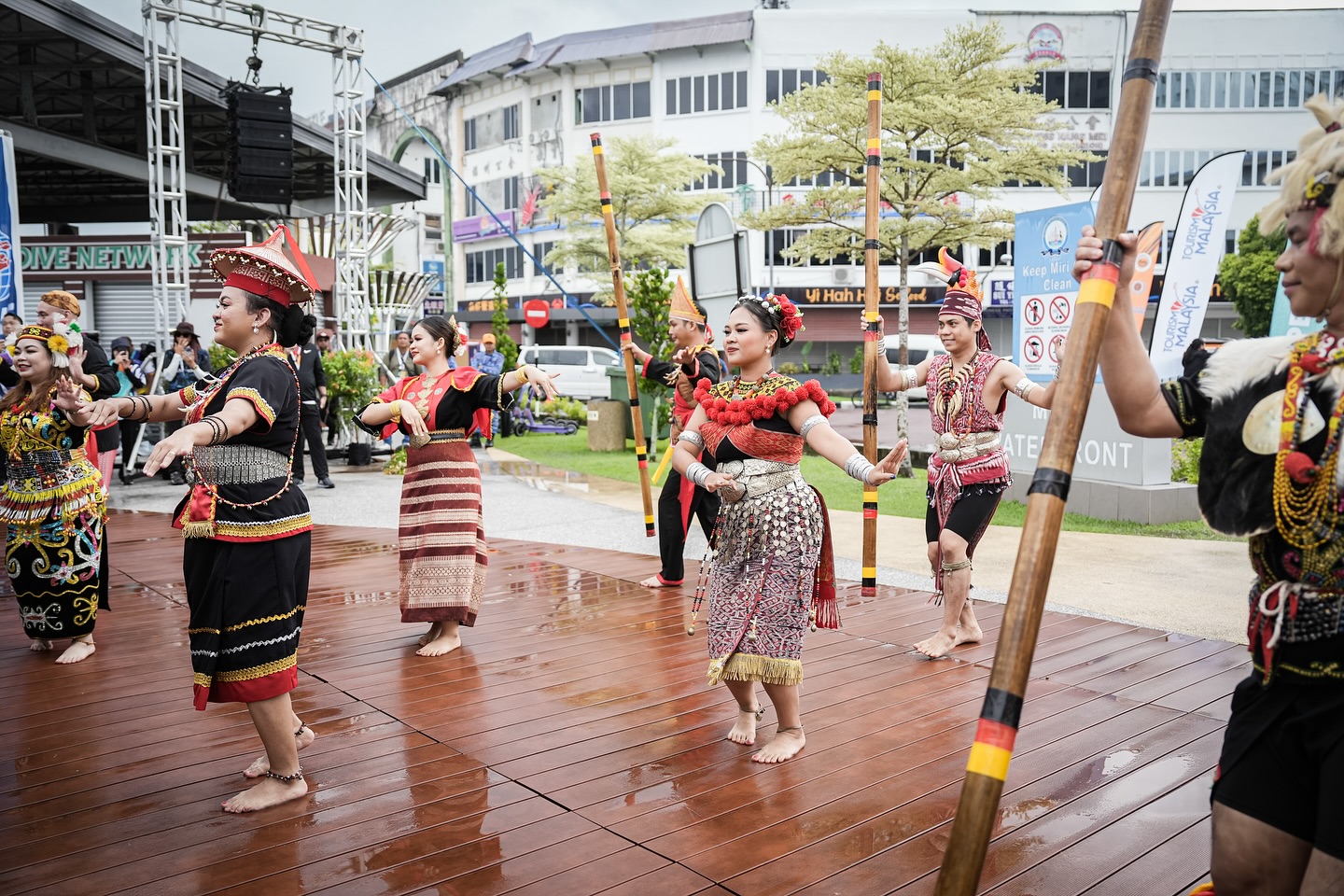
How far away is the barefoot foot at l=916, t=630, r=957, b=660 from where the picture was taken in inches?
199

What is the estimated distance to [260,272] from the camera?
352 centimetres

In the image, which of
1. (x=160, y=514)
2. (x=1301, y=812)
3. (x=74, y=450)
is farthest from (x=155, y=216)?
(x=1301, y=812)

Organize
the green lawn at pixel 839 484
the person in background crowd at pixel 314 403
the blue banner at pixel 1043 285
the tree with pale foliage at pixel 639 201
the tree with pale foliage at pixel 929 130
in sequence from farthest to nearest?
the tree with pale foliage at pixel 639 201
the tree with pale foliage at pixel 929 130
the person in background crowd at pixel 314 403
the blue banner at pixel 1043 285
the green lawn at pixel 839 484

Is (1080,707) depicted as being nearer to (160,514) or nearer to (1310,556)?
(1310,556)

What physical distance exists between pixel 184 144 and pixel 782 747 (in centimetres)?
1488

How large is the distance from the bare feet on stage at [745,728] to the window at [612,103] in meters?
35.9

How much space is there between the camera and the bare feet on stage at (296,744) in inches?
143

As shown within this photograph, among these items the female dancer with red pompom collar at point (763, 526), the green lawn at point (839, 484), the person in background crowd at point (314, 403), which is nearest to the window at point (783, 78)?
the green lawn at point (839, 484)

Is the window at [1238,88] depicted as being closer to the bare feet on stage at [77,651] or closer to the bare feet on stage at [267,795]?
the bare feet on stage at [77,651]

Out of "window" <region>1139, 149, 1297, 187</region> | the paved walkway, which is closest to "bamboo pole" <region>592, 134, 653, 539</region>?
the paved walkway

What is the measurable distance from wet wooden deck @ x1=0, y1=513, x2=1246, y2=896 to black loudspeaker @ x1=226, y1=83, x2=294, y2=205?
35.4 feet

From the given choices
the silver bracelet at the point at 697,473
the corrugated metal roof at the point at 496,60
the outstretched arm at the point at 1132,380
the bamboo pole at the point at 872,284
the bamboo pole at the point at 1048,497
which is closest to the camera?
the bamboo pole at the point at 1048,497

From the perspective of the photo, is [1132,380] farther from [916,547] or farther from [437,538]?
[916,547]

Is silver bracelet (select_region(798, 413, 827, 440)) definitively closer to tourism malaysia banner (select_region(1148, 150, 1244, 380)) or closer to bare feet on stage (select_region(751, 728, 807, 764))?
bare feet on stage (select_region(751, 728, 807, 764))
